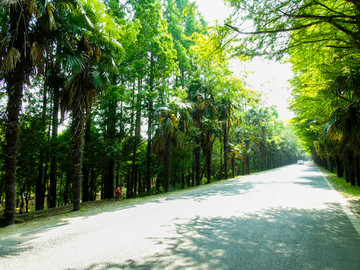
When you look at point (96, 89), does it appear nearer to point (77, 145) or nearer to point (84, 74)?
point (84, 74)

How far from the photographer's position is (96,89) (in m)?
8.93

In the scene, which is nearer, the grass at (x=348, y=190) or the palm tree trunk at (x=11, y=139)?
the palm tree trunk at (x=11, y=139)

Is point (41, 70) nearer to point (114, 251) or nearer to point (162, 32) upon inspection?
point (114, 251)

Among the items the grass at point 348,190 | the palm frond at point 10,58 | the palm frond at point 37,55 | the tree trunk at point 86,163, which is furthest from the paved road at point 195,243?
the tree trunk at point 86,163

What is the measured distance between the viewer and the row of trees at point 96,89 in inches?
275

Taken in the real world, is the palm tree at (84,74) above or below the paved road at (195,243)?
above

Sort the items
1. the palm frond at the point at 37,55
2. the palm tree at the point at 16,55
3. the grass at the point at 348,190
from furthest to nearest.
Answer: the grass at the point at 348,190
the palm frond at the point at 37,55
the palm tree at the point at 16,55

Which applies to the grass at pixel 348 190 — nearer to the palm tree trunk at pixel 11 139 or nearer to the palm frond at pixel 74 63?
the palm frond at pixel 74 63

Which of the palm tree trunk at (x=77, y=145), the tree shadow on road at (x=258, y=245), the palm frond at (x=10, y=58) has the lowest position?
the tree shadow on road at (x=258, y=245)

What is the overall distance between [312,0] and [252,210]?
5.87 m

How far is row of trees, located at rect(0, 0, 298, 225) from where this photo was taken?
6977mm

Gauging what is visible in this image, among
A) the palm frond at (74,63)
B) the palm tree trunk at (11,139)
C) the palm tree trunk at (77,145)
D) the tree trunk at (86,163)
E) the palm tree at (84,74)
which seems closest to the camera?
the palm tree trunk at (11,139)

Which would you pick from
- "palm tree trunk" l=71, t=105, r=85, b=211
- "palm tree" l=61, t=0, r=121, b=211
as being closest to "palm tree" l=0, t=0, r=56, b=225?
"palm tree" l=61, t=0, r=121, b=211

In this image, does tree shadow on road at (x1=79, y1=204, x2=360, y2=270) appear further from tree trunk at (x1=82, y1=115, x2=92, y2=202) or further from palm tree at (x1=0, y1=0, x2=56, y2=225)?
tree trunk at (x1=82, y1=115, x2=92, y2=202)
